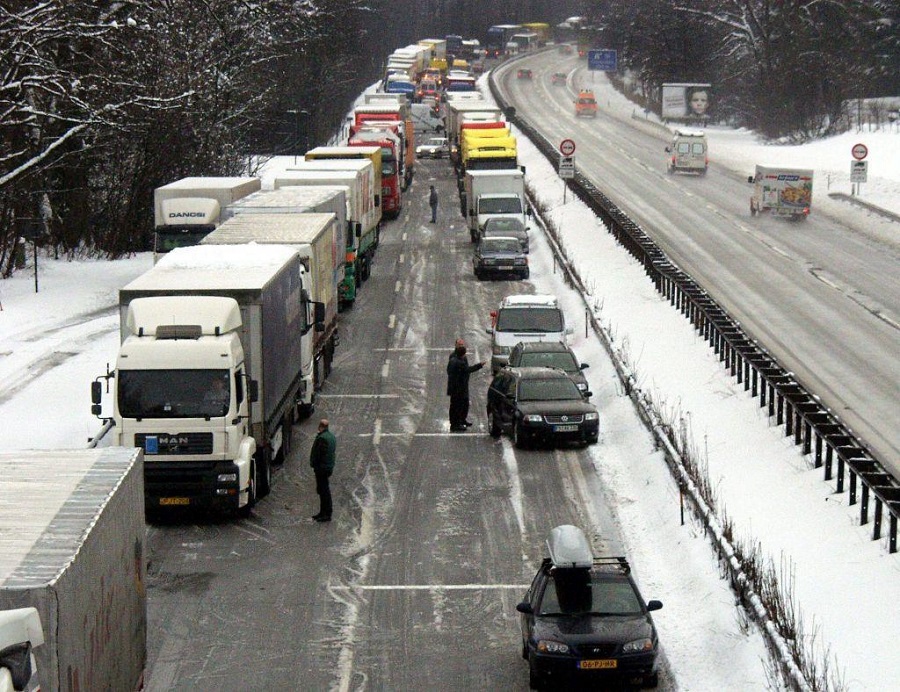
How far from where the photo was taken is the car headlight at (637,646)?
13.9m

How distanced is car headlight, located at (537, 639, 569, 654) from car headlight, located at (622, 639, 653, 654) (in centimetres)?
55

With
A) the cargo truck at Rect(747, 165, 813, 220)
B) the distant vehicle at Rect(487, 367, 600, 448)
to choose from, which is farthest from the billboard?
the distant vehicle at Rect(487, 367, 600, 448)

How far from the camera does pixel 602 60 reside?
147125 millimetres

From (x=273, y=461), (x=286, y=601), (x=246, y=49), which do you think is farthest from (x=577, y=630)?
(x=246, y=49)

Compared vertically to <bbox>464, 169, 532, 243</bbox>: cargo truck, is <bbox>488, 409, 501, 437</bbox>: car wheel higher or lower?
lower

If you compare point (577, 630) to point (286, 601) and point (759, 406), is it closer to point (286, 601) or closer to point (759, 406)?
point (286, 601)

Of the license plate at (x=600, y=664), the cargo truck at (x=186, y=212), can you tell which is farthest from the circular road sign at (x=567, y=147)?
the license plate at (x=600, y=664)

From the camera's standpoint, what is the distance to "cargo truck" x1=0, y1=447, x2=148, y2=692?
28.9ft

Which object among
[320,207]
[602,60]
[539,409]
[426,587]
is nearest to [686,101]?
[602,60]

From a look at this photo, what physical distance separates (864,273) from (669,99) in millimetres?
65676

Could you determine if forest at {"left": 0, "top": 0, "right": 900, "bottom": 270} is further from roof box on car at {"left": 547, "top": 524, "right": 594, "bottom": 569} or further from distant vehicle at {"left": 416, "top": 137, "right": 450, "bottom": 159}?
roof box on car at {"left": 547, "top": 524, "right": 594, "bottom": 569}

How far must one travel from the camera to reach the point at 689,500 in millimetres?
19078

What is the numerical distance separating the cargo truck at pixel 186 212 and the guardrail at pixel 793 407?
11.0 metres

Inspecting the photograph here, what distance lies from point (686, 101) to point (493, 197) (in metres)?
58.8
